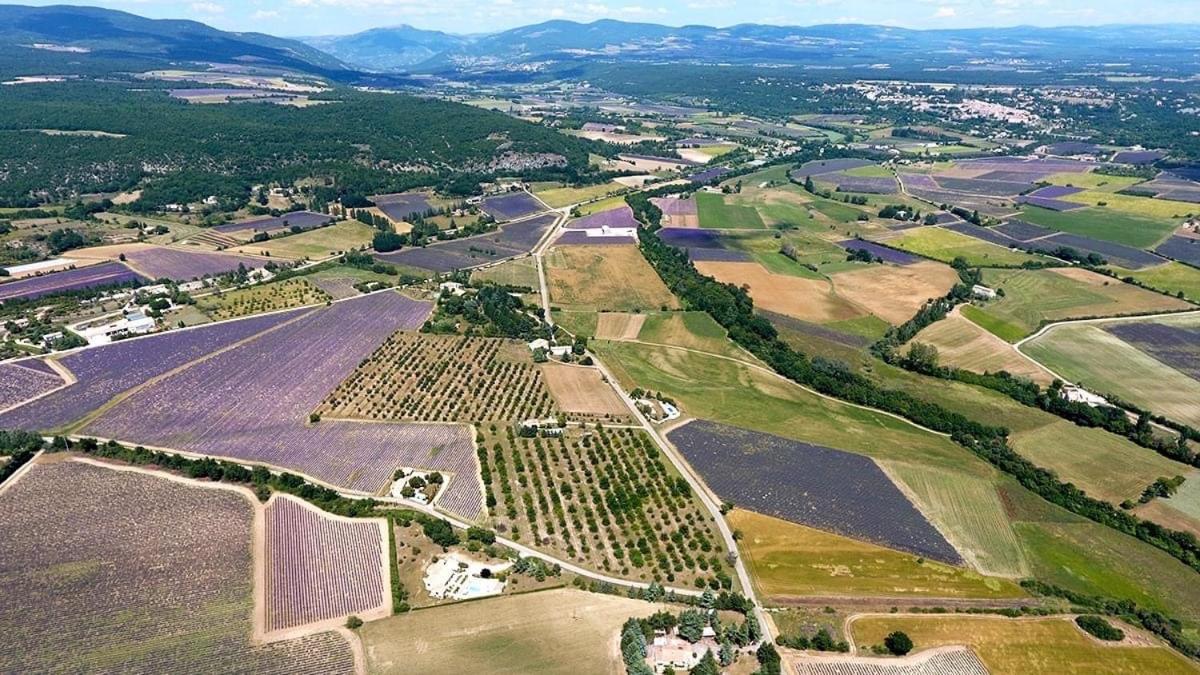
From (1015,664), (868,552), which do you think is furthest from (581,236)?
(1015,664)

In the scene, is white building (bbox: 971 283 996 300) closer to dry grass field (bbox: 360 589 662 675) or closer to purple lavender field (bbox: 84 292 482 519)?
purple lavender field (bbox: 84 292 482 519)

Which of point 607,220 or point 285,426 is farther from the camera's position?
point 607,220

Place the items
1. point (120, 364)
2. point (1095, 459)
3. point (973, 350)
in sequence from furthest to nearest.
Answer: point (973, 350), point (120, 364), point (1095, 459)

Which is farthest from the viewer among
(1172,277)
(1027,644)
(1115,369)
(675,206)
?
(675,206)

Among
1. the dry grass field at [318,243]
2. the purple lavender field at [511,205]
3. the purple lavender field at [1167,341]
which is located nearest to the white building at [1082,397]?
the purple lavender field at [1167,341]

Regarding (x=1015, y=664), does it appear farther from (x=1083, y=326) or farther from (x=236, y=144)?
(x=236, y=144)

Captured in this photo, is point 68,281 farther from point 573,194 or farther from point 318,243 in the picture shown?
point 573,194

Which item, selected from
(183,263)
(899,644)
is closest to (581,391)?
(899,644)
